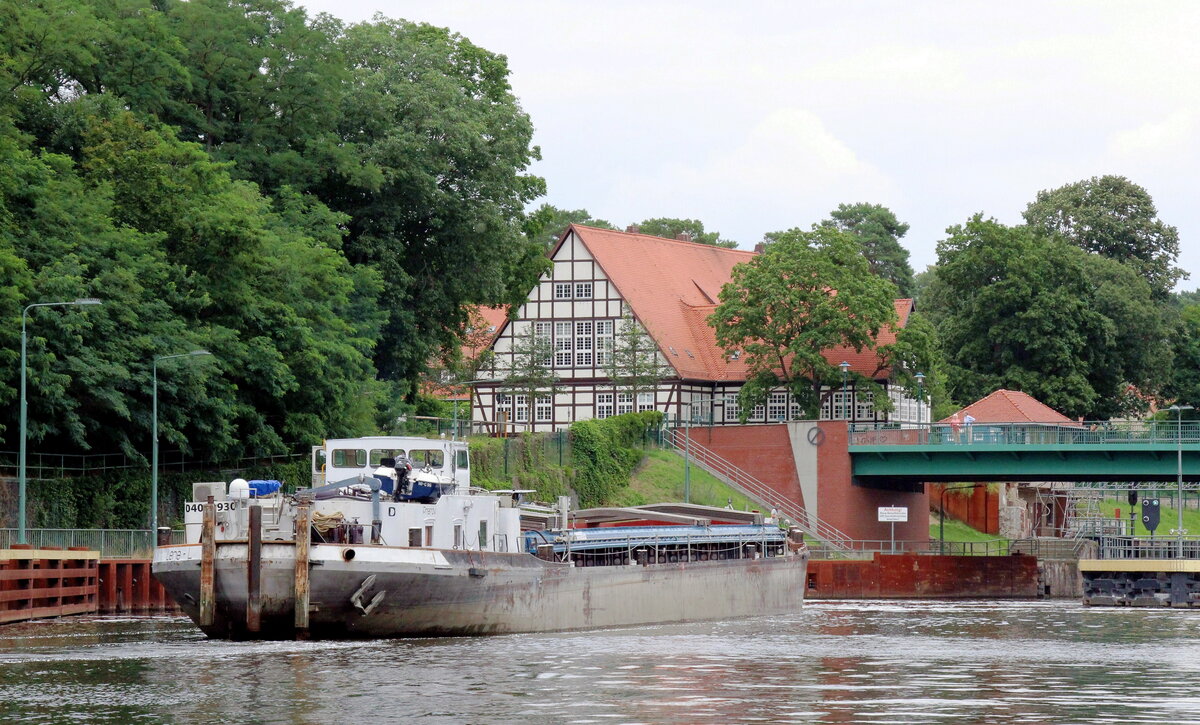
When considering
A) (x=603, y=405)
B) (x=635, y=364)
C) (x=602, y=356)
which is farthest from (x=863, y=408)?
(x=602, y=356)

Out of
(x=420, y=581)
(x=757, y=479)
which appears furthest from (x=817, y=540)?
(x=420, y=581)

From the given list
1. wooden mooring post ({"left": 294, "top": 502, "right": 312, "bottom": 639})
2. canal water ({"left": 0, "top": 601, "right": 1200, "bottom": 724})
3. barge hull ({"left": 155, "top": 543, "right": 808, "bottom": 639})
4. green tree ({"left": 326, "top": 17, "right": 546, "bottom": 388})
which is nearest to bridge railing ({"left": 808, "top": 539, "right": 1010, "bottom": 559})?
green tree ({"left": 326, "top": 17, "right": 546, "bottom": 388})

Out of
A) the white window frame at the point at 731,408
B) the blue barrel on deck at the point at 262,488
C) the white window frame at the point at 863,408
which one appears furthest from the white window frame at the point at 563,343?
the blue barrel on deck at the point at 262,488

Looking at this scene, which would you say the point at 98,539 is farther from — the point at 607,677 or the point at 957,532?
the point at 957,532

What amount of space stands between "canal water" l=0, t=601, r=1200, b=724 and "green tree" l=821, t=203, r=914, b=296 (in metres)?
104

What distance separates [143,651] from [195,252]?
27405 millimetres

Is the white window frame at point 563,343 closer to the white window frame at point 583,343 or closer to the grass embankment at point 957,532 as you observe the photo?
the white window frame at point 583,343

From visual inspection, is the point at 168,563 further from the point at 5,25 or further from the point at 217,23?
the point at 217,23

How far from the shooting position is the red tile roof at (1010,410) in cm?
9825

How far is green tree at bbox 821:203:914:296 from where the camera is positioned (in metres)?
153

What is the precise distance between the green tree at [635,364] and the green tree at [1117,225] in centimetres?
A: 3484

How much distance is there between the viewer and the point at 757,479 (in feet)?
295

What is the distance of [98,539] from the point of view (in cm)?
5647

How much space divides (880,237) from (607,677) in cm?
12248
